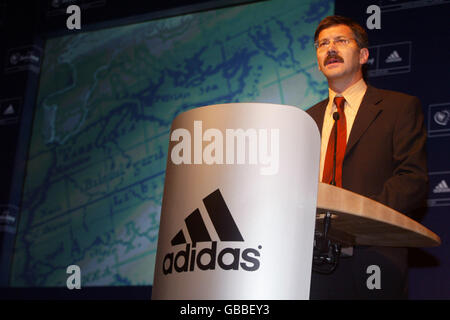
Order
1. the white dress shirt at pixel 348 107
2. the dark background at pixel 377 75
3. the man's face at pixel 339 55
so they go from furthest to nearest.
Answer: the dark background at pixel 377 75
the man's face at pixel 339 55
the white dress shirt at pixel 348 107

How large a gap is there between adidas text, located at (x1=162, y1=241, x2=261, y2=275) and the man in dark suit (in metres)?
0.77

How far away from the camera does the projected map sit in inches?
146

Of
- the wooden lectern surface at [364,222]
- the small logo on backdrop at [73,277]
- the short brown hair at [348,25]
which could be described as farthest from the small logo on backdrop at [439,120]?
the small logo on backdrop at [73,277]

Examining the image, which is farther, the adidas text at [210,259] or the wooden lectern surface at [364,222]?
the wooden lectern surface at [364,222]

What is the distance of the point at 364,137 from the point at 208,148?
104 cm

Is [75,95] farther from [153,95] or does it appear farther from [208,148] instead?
[208,148]

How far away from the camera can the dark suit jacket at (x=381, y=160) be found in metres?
2.03

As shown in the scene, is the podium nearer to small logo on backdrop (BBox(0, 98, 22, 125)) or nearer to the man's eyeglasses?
the man's eyeglasses

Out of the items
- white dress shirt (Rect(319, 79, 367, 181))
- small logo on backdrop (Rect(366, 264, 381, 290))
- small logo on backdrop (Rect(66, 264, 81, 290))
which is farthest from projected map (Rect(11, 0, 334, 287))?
small logo on backdrop (Rect(366, 264, 381, 290))

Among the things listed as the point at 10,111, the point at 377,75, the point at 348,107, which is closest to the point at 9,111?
the point at 10,111

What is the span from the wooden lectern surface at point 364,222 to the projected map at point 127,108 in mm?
1968

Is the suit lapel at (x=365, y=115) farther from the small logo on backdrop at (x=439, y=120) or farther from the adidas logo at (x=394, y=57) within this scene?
the adidas logo at (x=394, y=57)

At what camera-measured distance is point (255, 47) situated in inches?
149
